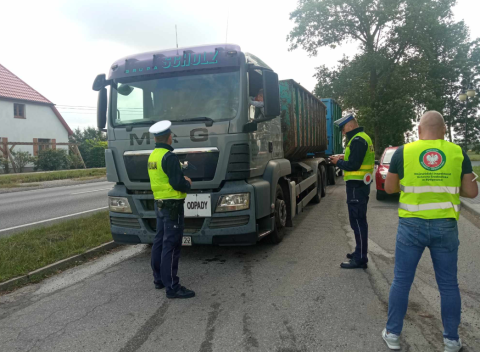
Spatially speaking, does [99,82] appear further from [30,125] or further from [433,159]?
[30,125]

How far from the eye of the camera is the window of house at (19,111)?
28.5 metres

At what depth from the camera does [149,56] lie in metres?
5.41

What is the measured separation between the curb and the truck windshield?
193cm

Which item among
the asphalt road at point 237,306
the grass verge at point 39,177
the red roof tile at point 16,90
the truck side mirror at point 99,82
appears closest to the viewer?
the asphalt road at point 237,306

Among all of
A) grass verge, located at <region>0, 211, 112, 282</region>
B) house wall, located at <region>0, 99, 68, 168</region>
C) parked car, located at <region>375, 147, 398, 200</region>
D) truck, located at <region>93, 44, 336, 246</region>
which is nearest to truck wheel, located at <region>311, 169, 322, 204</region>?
parked car, located at <region>375, 147, 398, 200</region>

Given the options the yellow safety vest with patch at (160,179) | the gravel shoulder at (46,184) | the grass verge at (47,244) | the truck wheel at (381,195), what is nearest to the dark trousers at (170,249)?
the yellow safety vest with patch at (160,179)

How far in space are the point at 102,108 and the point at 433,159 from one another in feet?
14.5

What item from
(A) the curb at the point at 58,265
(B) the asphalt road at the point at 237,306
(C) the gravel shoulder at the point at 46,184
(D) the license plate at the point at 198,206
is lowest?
(B) the asphalt road at the point at 237,306

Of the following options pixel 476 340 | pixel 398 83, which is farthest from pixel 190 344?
pixel 398 83

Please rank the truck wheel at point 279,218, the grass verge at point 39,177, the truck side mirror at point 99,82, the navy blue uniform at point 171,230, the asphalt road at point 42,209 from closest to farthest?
1. the navy blue uniform at point 171,230
2. the truck side mirror at point 99,82
3. the truck wheel at point 279,218
4. the asphalt road at point 42,209
5. the grass verge at point 39,177

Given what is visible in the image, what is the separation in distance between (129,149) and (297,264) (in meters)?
2.66

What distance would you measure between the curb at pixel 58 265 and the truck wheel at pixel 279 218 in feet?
8.27

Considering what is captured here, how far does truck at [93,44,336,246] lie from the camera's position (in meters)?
4.91

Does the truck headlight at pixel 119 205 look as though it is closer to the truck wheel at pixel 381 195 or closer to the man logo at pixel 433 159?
the man logo at pixel 433 159
